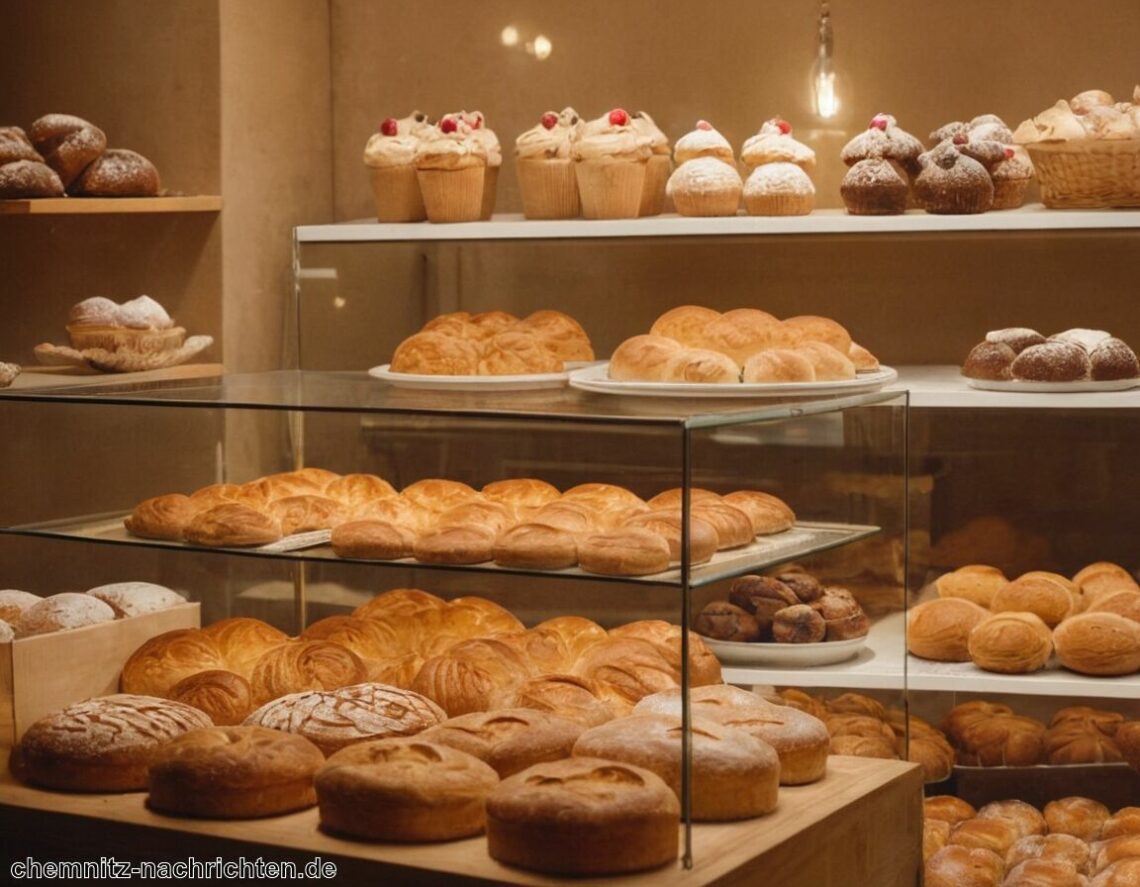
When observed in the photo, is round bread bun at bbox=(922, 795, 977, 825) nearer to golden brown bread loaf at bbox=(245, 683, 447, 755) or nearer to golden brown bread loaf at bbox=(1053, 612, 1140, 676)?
golden brown bread loaf at bbox=(1053, 612, 1140, 676)

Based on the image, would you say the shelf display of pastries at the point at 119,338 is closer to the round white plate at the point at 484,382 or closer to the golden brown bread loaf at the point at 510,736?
the round white plate at the point at 484,382

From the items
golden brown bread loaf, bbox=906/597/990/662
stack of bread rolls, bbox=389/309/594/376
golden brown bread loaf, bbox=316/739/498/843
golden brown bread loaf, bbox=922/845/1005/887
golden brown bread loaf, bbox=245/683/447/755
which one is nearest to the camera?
golden brown bread loaf, bbox=316/739/498/843

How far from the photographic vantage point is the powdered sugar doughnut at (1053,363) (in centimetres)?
359

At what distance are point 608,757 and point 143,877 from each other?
595 millimetres

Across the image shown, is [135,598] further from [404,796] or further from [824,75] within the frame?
[824,75]

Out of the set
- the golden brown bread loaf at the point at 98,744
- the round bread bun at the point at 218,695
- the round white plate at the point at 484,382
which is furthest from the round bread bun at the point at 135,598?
the round white plate at the point at 484,382

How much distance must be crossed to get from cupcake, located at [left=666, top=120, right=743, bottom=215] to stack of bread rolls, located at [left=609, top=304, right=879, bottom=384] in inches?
29.3

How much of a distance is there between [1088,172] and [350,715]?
87.6 inches

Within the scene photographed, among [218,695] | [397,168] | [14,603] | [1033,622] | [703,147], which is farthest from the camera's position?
[397,168]

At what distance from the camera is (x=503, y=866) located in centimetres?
185

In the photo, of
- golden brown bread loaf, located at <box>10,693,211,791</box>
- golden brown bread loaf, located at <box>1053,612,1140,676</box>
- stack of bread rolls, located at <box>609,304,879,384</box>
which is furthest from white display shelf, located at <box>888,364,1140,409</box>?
golden brown bread loaf, located at <box>10,693,211,791</box>

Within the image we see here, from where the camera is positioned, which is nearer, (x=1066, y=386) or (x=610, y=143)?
(x=1066, y=386)

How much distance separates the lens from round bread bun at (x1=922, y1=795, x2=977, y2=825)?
3586 millimetres

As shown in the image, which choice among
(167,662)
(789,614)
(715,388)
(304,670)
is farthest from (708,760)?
(167,662)
